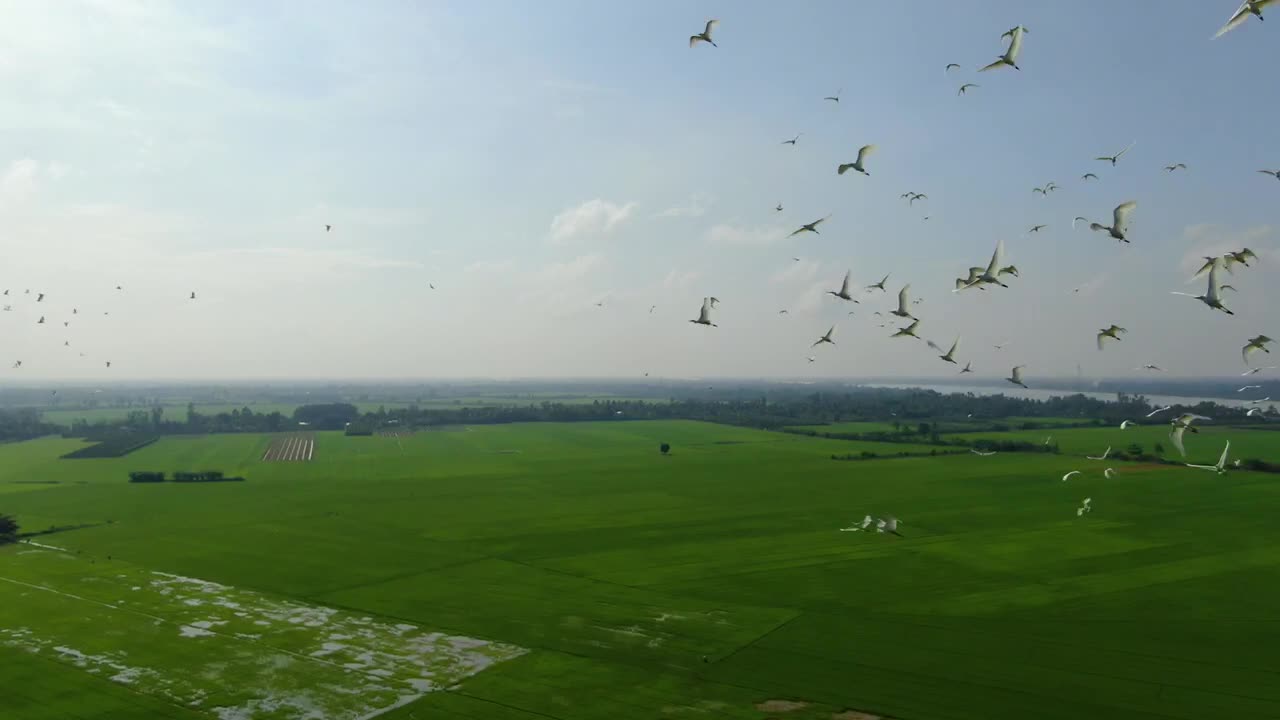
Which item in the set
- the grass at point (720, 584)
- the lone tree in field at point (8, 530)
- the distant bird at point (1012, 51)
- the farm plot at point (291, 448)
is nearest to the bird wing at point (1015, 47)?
the distant bird at point (1012, 51)

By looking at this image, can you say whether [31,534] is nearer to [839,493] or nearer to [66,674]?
[66,674]

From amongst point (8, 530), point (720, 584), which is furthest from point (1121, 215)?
point (8, 530)

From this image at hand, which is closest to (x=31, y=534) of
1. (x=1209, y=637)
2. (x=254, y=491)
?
(x=254, y=491)

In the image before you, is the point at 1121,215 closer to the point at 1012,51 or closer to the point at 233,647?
the point at 1012,51

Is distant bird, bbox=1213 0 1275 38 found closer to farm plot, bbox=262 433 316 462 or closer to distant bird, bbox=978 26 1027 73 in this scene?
distant bird, bbox=978 26 1027 73

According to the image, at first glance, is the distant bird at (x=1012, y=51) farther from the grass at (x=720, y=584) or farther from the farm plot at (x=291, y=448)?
the farm plot at (x=291, y=448)

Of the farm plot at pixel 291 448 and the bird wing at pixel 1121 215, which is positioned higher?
the bird wing at pixel 1121 215
